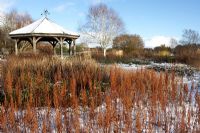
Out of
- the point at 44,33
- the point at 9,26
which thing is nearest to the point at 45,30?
the point at 44,33

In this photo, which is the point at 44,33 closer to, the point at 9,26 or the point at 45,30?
the point at 45,30

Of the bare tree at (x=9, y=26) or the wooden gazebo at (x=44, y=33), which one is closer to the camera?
the wooden gazebo at (x=44, y=33)

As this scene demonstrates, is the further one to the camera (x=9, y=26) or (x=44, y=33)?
(x=9, y=26)

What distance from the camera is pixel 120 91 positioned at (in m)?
4.52

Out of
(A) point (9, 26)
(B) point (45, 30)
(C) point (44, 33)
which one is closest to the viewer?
(C) point (44, 33)

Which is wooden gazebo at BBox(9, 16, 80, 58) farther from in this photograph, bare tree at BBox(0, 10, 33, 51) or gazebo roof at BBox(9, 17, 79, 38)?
bare tree at BBox(0, 10, 33, 51)

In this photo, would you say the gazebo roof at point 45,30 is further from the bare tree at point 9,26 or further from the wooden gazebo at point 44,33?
the bare tree at point 9,26

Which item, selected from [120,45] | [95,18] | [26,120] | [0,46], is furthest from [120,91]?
[120,45]

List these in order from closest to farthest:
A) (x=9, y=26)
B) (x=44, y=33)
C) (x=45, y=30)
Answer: (x=44, y=33) < (x=45, y=30) < (x=9, y=26)

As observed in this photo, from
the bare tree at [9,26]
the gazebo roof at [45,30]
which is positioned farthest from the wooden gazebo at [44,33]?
the bare tree at [9,26]

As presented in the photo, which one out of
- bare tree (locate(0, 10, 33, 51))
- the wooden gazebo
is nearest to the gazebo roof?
the wooden gazebo

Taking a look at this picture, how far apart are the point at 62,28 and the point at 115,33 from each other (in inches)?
976

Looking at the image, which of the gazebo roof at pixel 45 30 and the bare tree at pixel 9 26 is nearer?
the gazebo roof at pixel 45 30

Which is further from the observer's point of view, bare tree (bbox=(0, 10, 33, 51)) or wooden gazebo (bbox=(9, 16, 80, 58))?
bare tree (bbox=(0, 10, 33, 51))
